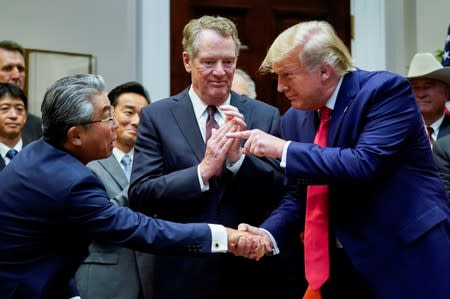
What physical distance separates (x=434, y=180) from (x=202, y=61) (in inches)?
37.1

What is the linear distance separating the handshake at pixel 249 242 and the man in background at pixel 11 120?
64.6 inches

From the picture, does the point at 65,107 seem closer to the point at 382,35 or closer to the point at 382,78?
the point at 382,78

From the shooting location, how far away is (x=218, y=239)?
2701mm

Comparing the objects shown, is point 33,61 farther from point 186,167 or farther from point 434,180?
point 434,180

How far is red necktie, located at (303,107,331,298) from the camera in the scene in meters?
2.70

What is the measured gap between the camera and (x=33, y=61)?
4977 mm

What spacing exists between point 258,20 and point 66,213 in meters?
2.92

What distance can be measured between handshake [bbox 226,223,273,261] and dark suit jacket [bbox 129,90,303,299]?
116 millimetres

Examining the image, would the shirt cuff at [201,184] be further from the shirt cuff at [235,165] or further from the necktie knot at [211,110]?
the necktie knot at [211,110]

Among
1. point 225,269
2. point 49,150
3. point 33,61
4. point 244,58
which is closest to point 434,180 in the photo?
point 225,269

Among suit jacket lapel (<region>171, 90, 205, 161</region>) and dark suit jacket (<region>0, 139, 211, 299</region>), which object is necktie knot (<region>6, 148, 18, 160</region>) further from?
dark suit jacket (<region>0, 139, 211, 299</region>)

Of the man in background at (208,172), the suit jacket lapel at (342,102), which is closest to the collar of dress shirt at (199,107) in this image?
the man in background at (208,172)

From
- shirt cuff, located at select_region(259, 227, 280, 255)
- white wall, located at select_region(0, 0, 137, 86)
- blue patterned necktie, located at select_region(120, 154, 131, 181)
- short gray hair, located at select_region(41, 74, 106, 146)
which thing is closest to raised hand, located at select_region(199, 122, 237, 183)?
shirt cuff, located at select_region(259, 227, 280, 255)

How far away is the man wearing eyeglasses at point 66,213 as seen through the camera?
2.48 meters
